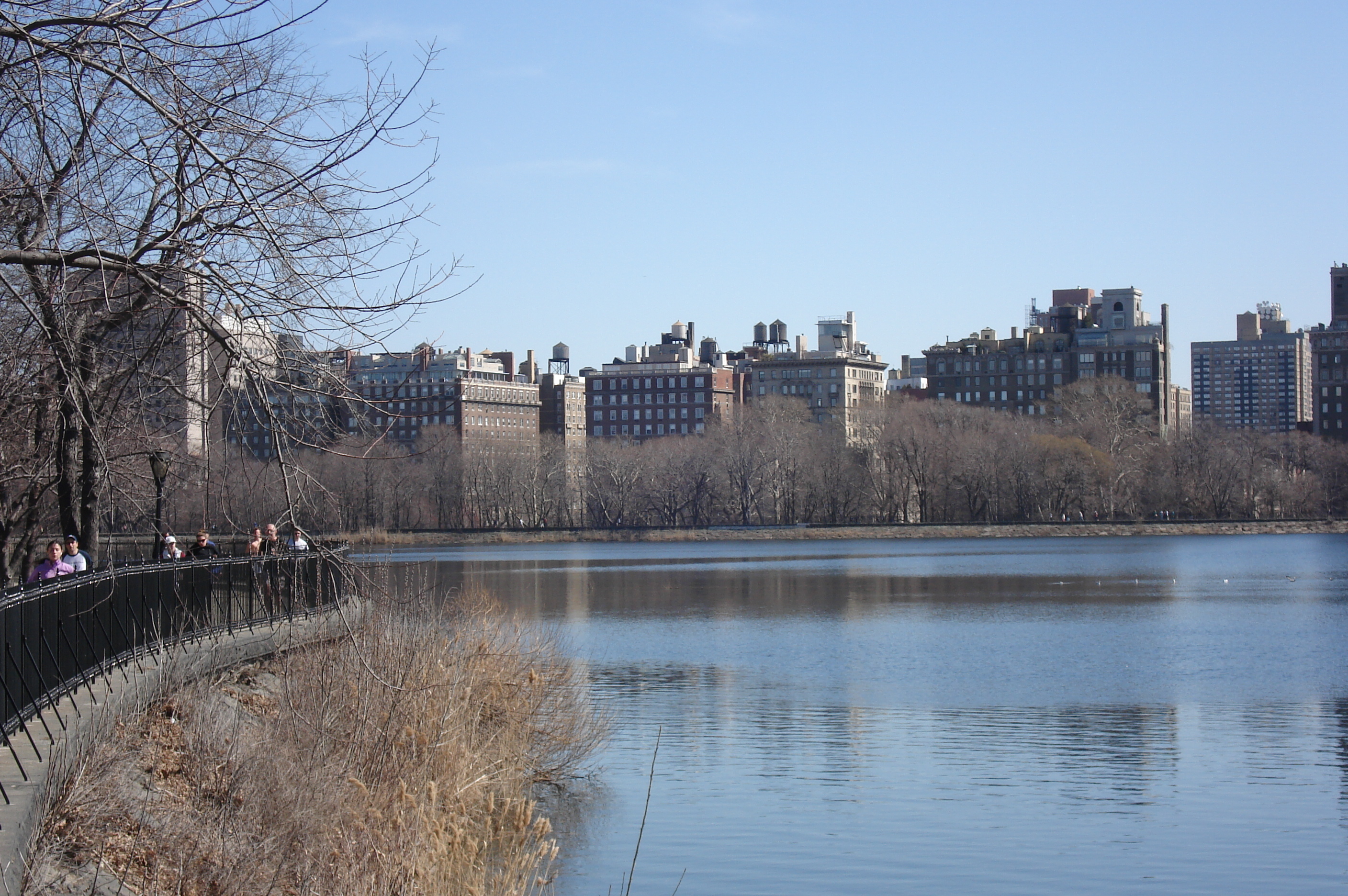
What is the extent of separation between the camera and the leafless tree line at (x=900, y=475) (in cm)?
12875

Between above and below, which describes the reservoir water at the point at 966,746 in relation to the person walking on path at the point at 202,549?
below

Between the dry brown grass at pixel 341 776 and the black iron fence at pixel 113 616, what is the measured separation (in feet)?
2.29

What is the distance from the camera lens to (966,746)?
2364 cm

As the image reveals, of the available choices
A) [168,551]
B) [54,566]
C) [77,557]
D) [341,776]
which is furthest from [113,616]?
[168,551]

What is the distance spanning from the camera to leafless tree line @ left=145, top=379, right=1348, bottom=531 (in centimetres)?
12875

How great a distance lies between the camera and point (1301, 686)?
100ft

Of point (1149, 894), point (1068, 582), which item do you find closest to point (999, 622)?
point (1068, 582)

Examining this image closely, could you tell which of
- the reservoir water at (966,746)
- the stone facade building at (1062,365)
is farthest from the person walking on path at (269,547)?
the stone facade building at (1062,365)

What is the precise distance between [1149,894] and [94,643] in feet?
36.2

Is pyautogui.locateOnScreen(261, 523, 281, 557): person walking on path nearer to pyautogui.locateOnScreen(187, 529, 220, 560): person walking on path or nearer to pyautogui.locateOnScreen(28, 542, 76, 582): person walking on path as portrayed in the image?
pyautogui.locateOnScreen(187, 529, 220, 560): person walking on path

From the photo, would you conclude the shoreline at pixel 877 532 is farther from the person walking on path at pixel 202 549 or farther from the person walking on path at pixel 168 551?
the person walking on path at pixel 202 549

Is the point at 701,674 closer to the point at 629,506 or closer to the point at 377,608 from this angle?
the point at 377,608

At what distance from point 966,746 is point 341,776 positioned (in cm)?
1309

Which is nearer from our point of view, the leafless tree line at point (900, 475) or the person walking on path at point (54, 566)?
the person walking on path at point (54, 566)
